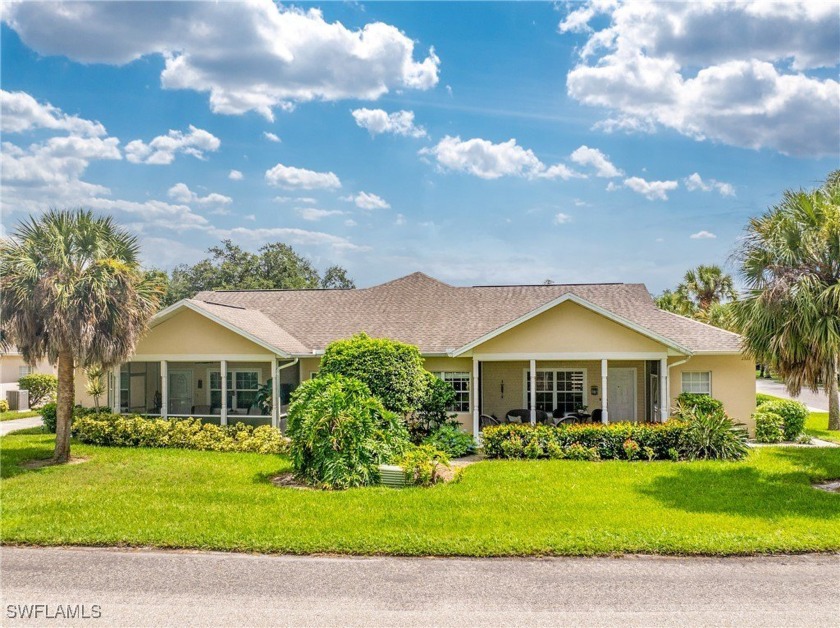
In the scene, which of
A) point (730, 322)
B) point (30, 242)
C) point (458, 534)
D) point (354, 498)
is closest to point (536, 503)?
point (458, 534)

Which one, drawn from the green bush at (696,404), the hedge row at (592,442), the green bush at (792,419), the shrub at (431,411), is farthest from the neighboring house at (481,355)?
the green bush at (792,419)

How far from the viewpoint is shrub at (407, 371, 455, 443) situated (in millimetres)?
18734

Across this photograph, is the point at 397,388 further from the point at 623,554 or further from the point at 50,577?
the point at 50,577

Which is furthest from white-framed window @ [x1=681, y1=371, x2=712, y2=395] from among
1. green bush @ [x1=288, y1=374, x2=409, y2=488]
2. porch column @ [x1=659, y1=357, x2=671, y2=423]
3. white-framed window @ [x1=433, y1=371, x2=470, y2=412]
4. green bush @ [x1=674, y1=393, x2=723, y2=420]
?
green bush @ [x1=288, y1=374, x2=409, y2=488]

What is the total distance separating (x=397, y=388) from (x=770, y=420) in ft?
41.6

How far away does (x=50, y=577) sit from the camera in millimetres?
8781

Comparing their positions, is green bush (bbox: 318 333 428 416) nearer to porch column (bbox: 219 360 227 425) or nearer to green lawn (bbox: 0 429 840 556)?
green lawn (bbox: 0 429 840 556)

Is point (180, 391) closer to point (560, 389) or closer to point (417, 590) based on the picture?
point (560, 389)

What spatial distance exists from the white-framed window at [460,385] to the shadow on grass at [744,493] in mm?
7467

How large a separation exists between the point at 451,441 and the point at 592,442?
13.0 feet

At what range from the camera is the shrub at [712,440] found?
54.8 ft

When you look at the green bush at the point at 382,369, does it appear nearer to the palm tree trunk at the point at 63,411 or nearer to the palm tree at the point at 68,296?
the palm tree at the point at 68,296

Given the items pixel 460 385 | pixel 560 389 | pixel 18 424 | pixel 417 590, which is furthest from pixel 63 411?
pixel 560 389

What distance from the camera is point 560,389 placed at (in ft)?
71.7
